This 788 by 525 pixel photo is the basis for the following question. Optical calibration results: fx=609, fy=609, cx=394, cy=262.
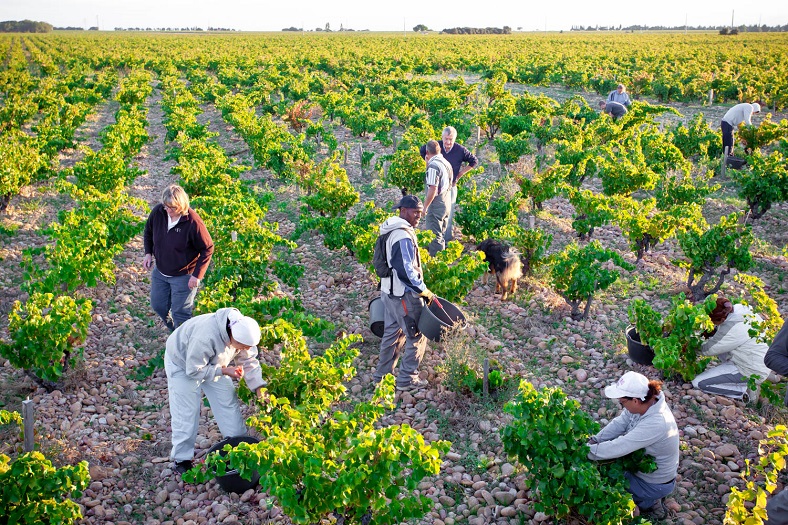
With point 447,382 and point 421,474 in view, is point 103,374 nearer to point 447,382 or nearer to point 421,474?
point 447,382

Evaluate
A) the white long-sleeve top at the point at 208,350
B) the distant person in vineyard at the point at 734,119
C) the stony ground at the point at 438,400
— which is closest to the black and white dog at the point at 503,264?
the stony ground at the point at 438,400

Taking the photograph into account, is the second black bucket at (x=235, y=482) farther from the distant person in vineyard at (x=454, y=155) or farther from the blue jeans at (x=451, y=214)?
the distant person in vineyard at (x=454, y=155)

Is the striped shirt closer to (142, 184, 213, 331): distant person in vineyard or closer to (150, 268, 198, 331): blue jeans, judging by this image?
(142, 184, 213, 331): distant person in vineyard

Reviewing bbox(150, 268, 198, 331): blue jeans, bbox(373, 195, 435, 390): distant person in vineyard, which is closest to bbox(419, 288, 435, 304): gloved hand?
bbox(373, 195, 435, 390): distant person in vineyard

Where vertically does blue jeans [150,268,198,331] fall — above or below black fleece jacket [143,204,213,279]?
below

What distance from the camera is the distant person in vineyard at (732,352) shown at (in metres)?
5.69

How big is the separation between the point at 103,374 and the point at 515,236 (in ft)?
17.4

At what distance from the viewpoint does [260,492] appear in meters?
5.01

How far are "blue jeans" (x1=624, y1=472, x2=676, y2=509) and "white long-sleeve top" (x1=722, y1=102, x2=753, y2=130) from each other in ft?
36.5

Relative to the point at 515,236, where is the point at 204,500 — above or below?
below

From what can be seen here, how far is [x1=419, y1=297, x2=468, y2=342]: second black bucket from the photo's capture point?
588 cm

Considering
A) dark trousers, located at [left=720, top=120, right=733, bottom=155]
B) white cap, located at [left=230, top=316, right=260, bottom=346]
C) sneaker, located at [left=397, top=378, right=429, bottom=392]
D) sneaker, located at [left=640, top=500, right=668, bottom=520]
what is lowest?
sneaker, located at [left=640, top=500, right=668, bottom=520]

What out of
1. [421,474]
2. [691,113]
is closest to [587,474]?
[421,474]

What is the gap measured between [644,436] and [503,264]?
385cm
